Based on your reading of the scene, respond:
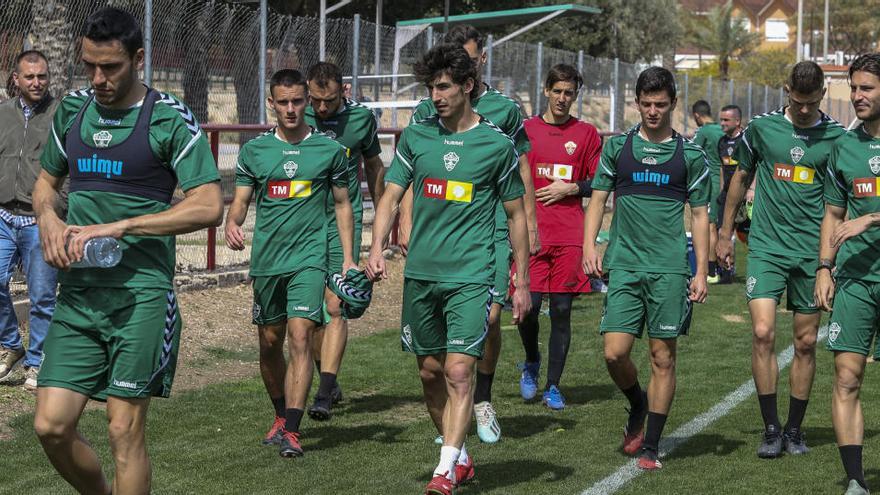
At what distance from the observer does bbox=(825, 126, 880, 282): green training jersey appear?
22.7 ft

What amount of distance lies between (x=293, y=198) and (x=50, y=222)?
3093mm

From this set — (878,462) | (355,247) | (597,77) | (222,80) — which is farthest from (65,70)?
(597,77)

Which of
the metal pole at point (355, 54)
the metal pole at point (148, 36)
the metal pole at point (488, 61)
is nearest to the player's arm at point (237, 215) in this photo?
the metal pole at point (148, 36)

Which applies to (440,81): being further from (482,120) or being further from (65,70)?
(65,70)

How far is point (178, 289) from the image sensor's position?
44.3 ft

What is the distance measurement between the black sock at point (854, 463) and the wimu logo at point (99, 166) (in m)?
3.78

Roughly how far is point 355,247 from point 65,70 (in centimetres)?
633

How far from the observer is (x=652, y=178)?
793 cm

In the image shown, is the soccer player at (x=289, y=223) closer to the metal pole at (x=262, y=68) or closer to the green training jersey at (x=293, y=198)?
the green training jersey at (x=293, y=198)

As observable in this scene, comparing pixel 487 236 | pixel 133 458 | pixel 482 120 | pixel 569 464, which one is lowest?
pixel 569 464

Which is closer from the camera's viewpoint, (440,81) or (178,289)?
(440,81)

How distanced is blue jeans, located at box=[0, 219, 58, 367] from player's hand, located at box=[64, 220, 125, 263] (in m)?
4.57

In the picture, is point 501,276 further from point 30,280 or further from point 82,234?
point 30,280

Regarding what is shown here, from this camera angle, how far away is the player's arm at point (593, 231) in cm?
807
